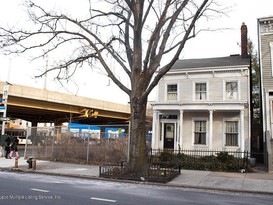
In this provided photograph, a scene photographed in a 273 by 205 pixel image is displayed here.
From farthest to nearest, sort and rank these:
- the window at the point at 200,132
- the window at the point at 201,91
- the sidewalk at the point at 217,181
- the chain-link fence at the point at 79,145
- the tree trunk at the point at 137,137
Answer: the window at the point at 201,91
the window at the point at 200,132
the chain-link fence at the point at 79,145
the tree trunk at the point at 137,137
the sidewalk at the point at 217,181

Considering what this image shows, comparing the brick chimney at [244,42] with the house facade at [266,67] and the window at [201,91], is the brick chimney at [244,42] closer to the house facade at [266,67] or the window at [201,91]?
the house facade at [266,67]

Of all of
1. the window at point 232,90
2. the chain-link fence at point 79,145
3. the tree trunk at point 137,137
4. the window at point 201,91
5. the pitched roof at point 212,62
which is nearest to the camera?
the tree trunk at point 137,137

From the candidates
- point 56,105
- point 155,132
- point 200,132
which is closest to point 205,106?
point 200,132

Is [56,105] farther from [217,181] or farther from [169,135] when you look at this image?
[217,181]

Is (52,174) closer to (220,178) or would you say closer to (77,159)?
(77,159)

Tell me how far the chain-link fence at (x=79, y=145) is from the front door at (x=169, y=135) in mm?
4861

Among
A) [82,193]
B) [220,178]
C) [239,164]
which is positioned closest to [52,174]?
[82,193]

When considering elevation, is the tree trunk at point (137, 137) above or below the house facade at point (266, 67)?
below

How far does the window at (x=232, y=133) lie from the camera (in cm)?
2252

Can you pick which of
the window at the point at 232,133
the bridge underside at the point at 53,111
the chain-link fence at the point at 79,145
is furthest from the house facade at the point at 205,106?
the bridge underside at the point at 53,111

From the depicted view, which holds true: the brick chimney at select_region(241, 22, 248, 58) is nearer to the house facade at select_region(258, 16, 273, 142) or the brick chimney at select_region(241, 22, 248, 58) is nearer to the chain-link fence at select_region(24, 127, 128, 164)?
the house facade at select_region(258, 16, 273, 142)

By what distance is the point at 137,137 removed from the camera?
47.5 feet

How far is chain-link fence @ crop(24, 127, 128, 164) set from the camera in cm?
1992

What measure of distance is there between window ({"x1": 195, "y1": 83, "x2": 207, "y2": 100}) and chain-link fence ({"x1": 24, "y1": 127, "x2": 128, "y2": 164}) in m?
6.90
